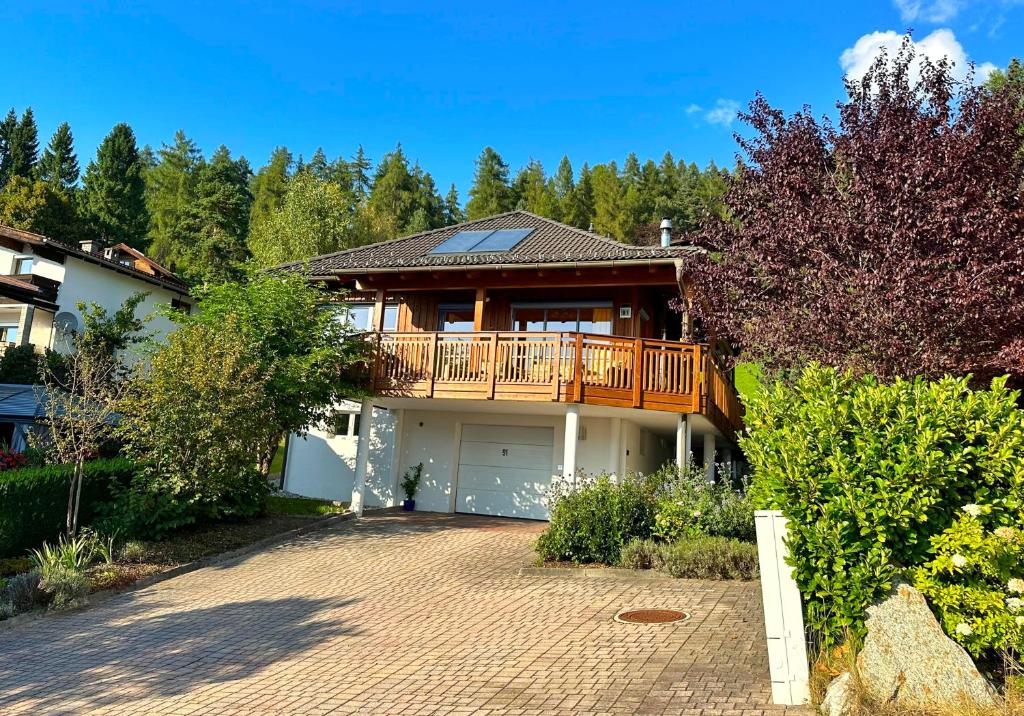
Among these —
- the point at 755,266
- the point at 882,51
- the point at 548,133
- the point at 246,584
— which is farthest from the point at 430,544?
the point at 548,133

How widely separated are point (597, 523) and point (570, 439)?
3.10 m

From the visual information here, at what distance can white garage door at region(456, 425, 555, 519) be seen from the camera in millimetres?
16891

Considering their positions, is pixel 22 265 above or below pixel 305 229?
below

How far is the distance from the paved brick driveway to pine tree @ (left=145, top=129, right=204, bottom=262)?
5230 centimetres

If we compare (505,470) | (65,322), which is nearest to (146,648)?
(505,470)

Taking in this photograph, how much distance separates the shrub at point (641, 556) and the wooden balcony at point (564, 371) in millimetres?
3932

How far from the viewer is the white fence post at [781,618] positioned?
218 inches

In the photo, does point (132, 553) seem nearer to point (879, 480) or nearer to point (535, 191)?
point (879, 480)

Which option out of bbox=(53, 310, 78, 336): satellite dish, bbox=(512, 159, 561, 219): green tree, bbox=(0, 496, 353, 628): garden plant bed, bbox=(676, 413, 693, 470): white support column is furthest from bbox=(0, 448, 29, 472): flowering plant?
bbox=(512, 159, 561, 219): green tree

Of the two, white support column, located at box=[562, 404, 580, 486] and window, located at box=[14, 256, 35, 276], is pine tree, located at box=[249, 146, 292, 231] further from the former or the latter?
white support column, located at box=[562, 404, 580, 486]

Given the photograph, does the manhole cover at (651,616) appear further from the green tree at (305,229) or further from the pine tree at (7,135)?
the pine tree at (7,135)

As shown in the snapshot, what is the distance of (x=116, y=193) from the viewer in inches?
2271

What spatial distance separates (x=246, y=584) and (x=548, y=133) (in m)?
25.0

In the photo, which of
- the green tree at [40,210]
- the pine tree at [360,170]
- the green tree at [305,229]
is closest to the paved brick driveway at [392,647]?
the green tree at [305,229]
